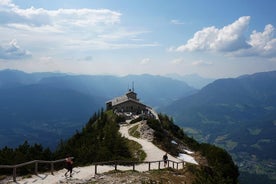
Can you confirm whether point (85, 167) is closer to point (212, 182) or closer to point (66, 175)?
point (66, 175)

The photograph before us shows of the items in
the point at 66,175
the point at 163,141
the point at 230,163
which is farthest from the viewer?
the point at 163,141

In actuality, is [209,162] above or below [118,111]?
below

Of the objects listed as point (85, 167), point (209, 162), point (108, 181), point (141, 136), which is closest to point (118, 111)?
point (141, 136)

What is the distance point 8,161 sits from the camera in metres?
30.7

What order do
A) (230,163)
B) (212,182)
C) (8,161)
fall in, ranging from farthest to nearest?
(230,163)
(8,161)
(212,182)

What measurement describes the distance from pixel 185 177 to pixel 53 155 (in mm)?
15931

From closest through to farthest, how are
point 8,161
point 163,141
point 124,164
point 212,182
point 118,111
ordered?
point 212,182, point 8,161, point 124,164, point 163,141, point 118,111

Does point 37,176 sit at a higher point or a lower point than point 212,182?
lower

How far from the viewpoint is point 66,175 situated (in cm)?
2719

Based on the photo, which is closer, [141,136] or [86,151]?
[86,151]

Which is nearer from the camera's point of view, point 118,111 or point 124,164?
point 124,164

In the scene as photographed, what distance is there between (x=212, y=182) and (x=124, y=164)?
2075 centimetres

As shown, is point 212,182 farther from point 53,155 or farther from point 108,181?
point 53,155

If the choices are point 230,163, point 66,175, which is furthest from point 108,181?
point 230,163
